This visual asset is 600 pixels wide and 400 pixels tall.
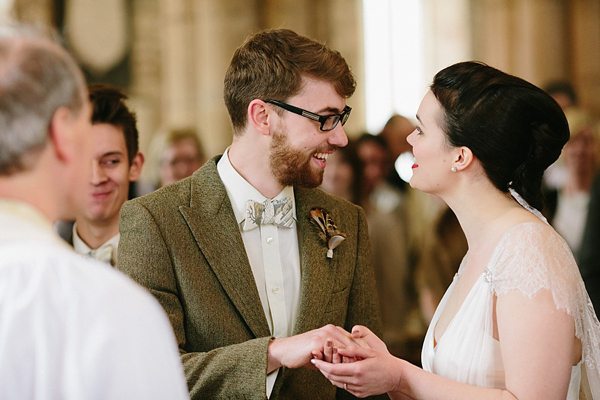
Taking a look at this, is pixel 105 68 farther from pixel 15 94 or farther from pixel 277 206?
pixel 15 94

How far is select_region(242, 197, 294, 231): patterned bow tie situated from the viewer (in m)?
2.91

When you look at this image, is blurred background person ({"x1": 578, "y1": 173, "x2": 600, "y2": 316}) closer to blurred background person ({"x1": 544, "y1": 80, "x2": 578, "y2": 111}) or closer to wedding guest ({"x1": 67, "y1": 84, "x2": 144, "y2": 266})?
blurred background person ({"x1": 544, "y1": 80, "x2": 578, "y2": 111})

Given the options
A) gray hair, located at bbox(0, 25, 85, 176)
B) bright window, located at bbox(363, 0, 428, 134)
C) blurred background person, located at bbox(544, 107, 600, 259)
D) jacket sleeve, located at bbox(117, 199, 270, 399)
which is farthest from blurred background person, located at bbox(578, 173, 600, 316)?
bright window, located at bbox(363, 0, 428, 134)

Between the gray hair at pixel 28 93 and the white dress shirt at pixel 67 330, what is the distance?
0.14 m

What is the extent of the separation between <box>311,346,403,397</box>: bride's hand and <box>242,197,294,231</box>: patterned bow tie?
0.73 metres

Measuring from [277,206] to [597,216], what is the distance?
293cm

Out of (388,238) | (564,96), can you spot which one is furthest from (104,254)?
(564,96)

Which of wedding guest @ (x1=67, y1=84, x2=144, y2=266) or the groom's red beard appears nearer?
the groom's red beard

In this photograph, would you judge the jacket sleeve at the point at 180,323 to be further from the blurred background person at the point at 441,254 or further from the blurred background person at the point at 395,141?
the blurred background person at the point at 395,141

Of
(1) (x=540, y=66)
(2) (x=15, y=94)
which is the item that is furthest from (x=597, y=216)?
(1) (x=540, y=66)

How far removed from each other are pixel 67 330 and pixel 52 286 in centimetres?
9

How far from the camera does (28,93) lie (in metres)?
1.41

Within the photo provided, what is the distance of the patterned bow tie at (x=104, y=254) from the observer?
3238 mm

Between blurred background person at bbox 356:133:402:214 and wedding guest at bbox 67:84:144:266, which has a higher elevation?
wedding guest at bbox 67:84:144:266
